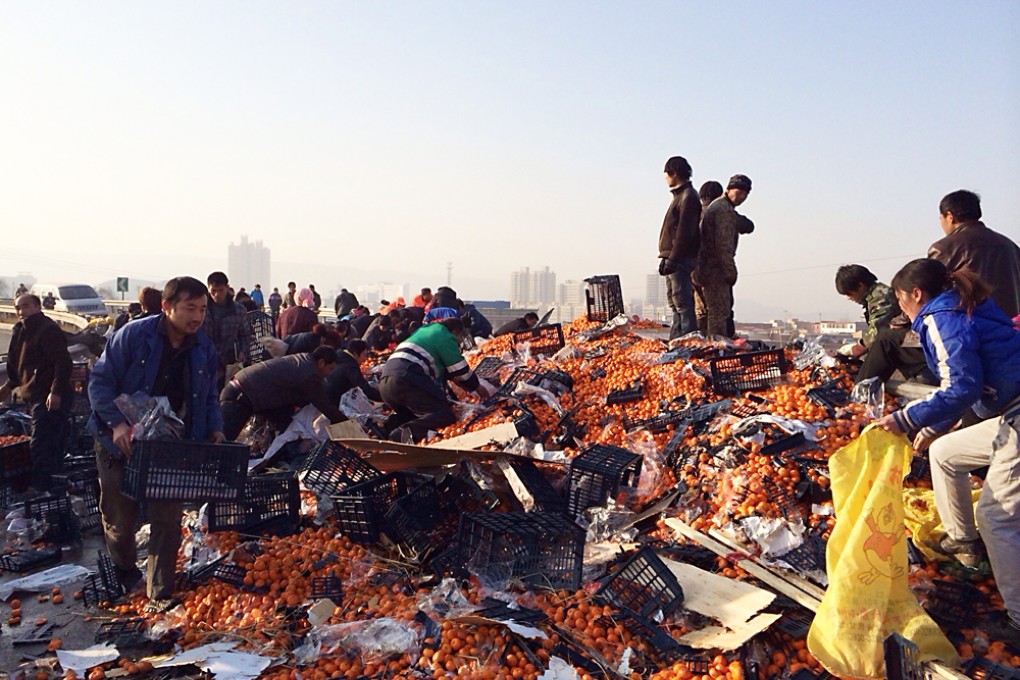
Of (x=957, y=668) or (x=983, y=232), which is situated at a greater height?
(x=983, y=232)

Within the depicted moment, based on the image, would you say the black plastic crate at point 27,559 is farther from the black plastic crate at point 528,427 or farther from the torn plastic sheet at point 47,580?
the black plastic crate at point 528,427

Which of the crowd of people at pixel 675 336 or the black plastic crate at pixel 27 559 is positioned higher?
the crowd of people at pixel 675 336

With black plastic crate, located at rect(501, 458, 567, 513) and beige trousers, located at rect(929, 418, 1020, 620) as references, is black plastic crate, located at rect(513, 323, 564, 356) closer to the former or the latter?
black plastic crate, located at rect(501, 458, 567, 513)

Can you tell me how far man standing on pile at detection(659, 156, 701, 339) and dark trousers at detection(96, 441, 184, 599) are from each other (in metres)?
5.61

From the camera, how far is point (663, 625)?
12.0 ft

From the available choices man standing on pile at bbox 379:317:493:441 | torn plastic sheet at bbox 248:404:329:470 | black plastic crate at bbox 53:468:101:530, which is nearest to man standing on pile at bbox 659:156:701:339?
man standing on pile at bbox 379:317:493:441

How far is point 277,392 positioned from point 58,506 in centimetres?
186

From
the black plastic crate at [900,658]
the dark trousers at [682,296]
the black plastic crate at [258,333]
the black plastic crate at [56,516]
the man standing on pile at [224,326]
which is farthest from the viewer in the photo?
the black plastic crate at [258,333]

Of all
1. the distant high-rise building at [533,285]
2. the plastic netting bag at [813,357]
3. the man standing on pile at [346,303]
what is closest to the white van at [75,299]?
the man standing on pile at [346,303]

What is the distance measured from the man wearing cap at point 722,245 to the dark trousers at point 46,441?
6609 mm

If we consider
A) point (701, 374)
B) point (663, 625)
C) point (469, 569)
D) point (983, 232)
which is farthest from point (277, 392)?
point (983, 232)

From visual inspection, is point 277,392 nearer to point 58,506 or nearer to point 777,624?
point 58,506

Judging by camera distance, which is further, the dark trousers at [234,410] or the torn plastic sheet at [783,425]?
the dark trousers at [234,410]

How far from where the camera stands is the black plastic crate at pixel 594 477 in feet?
15.8
